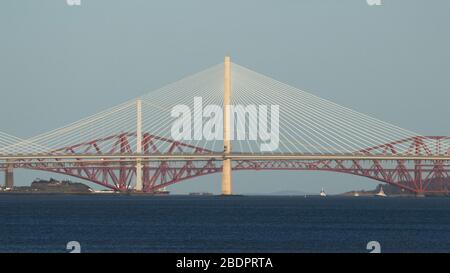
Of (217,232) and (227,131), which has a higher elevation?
(227,131)

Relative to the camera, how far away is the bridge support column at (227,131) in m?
84.7

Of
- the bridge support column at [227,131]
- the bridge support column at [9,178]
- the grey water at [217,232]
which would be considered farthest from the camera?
the bridge support column at [9,178]

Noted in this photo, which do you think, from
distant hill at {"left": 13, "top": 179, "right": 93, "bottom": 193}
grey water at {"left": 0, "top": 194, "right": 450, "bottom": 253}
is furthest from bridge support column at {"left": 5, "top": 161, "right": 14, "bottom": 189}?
grey water at {"left": 0, "top": 194, "right": 450, "bottom": 253}

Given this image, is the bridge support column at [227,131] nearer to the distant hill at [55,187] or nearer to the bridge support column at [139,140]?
the bridge support column at [139,140]

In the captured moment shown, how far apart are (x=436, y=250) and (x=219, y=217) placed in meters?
24.4

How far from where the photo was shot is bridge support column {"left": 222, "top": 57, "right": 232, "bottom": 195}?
84.7m

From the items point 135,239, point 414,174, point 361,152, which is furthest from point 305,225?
point 414,174

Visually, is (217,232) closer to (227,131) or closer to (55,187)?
(227,131)

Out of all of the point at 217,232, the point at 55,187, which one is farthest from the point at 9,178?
the point at 217,232

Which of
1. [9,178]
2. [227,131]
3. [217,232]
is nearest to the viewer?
[217,232]

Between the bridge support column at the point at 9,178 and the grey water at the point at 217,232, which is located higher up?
the bridge support column at the point at 9,178

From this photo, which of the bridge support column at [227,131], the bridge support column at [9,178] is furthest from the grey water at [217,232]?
the bridge support column at [9,178]

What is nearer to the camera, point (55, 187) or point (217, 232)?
point (217, 232)

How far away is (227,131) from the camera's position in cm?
8494
